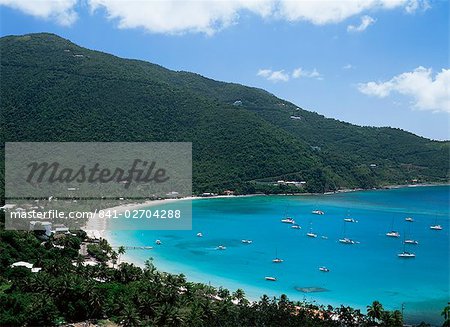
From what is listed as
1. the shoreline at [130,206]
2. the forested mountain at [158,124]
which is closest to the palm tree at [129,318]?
the shoreline at [130,206]

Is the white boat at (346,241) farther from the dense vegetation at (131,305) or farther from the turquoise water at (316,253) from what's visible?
the dense vegetation at (131,305)

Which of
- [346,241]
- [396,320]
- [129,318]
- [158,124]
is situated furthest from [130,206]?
[396,320]

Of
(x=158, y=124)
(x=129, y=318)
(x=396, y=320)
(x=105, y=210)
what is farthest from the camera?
(x=158, y=124)

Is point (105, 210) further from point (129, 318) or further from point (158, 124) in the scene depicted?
point (158, 124)

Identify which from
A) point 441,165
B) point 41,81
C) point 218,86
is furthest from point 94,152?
point 441,165

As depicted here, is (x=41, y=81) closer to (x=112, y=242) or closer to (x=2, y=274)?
(x=112, y=242)

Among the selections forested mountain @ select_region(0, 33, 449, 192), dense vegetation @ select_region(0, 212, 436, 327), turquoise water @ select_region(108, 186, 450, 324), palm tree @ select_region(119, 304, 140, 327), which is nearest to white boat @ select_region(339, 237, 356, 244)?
turquoise water @ select_region(108, 186, 450, 324)
